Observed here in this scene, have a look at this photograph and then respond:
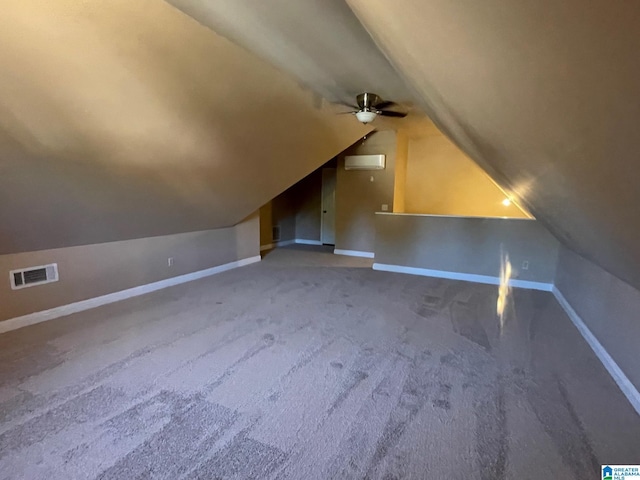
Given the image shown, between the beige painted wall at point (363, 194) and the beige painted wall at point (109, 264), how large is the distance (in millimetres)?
2471

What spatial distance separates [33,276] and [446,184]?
663 cm

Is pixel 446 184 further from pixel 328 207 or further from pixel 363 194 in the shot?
pixel 328 207

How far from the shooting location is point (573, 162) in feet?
4.08

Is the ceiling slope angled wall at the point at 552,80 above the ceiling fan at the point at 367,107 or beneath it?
beneath

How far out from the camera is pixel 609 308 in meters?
2.77

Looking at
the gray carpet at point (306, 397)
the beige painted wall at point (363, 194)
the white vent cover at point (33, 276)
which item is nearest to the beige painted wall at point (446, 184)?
the beige painted wall at point (363, 194)

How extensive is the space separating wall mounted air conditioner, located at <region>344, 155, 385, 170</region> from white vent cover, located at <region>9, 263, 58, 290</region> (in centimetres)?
512

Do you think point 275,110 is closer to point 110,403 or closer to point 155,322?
point 155,322

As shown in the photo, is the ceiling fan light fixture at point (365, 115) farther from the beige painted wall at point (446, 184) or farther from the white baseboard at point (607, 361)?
the beige painted wall at point (446, 184)

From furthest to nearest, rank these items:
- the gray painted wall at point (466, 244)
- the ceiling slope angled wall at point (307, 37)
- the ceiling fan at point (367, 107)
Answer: the gray painted wall at point (466, 244) → the ceiling fan at point (367, 107) → the ceiling slope angled wall at point (307, 37)

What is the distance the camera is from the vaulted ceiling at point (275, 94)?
2.65 ft

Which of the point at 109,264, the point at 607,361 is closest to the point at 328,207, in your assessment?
the point at 109,264

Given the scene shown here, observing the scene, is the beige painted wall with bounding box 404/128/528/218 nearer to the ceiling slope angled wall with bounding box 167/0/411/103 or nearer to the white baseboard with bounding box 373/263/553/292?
the white baseboard with bounding box 373/263/553/292

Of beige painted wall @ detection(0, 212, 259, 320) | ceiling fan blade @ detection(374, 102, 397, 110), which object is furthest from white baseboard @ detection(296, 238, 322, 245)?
ceiling fan blade @ detection(374, 102, 397, 110)
